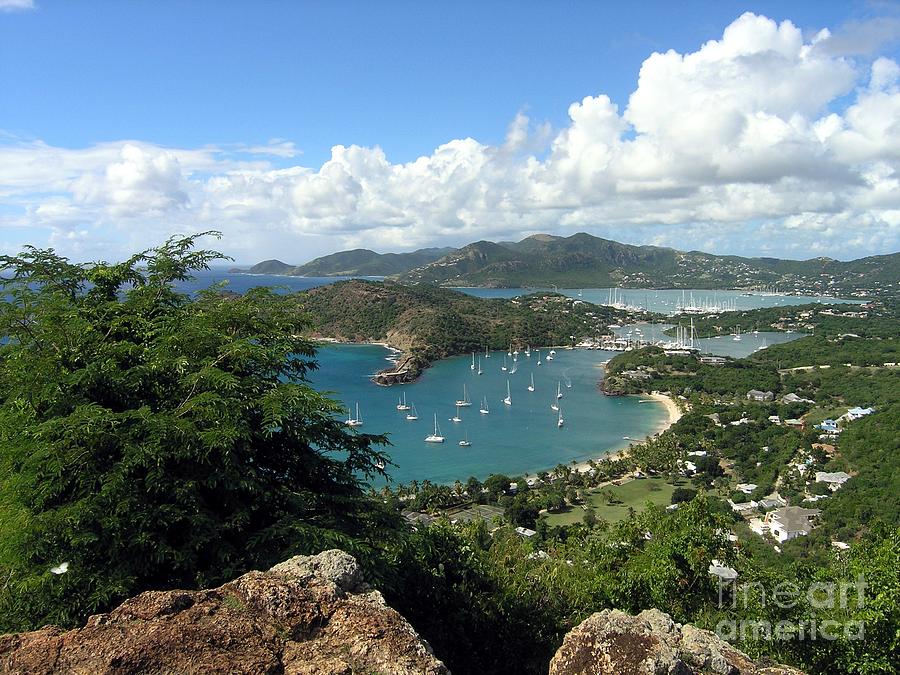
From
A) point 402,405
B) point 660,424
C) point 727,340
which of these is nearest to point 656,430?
point 660,424

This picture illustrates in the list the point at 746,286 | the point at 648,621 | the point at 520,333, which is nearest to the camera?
the point at 648,621

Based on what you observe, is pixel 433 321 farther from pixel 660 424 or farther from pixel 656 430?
pixel 656 430

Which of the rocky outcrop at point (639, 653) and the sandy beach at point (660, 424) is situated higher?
the rocky outcrop at point (639, 653)

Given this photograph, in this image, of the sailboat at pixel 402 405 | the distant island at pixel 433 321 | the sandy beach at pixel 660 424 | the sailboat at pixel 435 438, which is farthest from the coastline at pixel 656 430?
the distant island at pixel 433 321

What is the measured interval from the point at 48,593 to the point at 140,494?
35.1 inches

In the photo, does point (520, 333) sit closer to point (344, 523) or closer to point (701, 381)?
point (701, 381)

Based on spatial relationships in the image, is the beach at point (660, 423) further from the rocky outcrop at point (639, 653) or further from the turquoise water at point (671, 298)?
the turquoise water at point (671, 298)

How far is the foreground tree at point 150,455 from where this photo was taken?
13.9 ft

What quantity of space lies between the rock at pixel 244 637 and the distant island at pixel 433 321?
205 feet

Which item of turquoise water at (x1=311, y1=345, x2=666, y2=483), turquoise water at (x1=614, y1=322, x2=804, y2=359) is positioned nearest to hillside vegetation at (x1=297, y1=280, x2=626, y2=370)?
turquoise water at (x1=614, y1=322, x2=804, y2=359)

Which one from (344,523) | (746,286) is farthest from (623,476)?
(746,286)

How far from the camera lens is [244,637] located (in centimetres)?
289

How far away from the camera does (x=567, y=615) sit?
20.9 ft

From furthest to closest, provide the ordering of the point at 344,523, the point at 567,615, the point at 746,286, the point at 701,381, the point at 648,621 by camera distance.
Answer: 1. the point at 746,286
2. the point at 701,381
3. the point at 567,615
4. the point at 344,523
5. the point at 648,621
